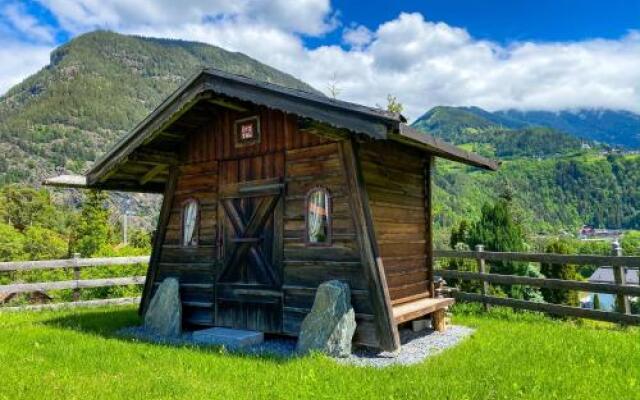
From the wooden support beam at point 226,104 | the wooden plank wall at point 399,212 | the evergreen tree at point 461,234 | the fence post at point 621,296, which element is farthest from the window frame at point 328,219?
the evergreen tree at point 461,234

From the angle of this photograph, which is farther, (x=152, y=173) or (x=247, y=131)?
(x=152, y=173)

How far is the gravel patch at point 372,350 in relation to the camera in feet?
27.7

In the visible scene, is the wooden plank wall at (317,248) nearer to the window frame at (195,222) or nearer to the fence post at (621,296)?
the window frame at (195,222)

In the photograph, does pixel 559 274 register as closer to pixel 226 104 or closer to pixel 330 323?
pixel 330 323

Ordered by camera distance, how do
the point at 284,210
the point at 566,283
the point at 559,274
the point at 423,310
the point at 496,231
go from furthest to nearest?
the point at 496,231 → the point at 559,274 → the point at 566,283 → the point at 284,210 → the point at 423,310

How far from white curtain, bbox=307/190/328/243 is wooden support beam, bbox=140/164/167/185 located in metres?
4.76

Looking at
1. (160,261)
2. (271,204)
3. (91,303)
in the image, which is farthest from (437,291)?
(91,303)

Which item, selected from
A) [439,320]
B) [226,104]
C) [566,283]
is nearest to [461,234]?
[566,283]

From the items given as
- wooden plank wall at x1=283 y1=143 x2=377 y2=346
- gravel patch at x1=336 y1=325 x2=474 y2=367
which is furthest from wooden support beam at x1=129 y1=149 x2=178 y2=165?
gravel patch at x1=336 y1=325 x2=474 y2=367

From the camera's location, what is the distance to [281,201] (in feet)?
33.8

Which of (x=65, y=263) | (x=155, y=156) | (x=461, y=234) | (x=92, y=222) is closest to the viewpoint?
(x=155, y=156)

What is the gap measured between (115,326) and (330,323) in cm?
565

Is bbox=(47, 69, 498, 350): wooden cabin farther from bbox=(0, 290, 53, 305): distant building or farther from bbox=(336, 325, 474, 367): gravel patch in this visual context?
bbox=(0, 290, 53, 305): distant building

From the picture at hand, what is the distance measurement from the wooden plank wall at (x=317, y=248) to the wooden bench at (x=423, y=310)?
28.6 inches
